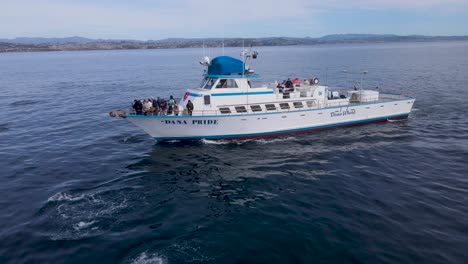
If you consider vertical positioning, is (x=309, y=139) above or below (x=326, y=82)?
below

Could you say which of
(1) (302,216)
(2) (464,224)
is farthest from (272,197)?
(2) (464,224)

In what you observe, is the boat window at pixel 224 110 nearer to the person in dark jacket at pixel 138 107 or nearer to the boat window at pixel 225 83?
the boat window at pixel 225 83

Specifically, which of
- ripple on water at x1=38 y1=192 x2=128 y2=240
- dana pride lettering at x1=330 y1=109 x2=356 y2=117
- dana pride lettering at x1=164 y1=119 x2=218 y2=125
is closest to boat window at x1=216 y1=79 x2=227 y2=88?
dana pride lettering at x1=164 y1=119 x2=218 y2=125

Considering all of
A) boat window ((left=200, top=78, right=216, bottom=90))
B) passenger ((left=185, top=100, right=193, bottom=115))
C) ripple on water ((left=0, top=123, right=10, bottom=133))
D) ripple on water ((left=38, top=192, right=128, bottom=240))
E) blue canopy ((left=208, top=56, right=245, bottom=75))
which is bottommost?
ripple on water ((left=38, top=192, right=128, bottom=240))

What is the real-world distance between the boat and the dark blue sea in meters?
1.16

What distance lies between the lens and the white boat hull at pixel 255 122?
80.4 ft

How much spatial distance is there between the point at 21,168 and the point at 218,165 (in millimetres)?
13795

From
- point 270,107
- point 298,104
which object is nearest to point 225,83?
point 270,107

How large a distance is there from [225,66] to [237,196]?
12.9 meters

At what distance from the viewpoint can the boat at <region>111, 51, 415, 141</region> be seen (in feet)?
81.0

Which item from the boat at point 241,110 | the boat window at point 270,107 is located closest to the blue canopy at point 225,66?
the boat at point 241,110

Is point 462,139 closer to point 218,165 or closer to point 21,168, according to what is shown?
point 218,165

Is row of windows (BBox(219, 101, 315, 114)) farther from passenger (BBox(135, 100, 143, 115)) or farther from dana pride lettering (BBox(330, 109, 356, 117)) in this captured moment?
passenger (BBox(135, 100, 143, 115))

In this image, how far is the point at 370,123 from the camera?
31859mm
